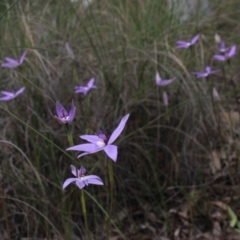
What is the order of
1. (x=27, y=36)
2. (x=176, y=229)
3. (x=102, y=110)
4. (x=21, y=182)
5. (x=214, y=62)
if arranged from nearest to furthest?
→ (x=21, y=182)
(x=176, y=229)
(x=102, y=110)
(x=27, y=36)
(x=214, y=62)

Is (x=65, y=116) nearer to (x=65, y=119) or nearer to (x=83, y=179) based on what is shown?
(x=65, y=119)

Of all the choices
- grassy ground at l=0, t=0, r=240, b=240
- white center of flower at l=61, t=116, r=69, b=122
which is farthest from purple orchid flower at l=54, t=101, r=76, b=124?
grassy ground at l=0, t=0, r=240, b=240

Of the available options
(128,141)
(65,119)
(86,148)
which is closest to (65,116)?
(65,119)

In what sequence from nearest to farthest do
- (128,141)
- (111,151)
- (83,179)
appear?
(111,151), (83,179), (128,141)

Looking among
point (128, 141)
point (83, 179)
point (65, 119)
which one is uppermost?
point (65, 119)

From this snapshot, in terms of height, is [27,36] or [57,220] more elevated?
[27,36]

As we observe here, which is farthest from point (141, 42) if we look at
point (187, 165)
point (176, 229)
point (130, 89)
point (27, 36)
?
point (176, 229)

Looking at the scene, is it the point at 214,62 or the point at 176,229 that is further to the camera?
the point at 214,62

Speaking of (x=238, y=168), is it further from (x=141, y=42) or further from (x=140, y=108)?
(x=141, y=42)
